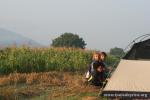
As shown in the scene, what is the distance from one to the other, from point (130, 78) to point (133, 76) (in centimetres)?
9

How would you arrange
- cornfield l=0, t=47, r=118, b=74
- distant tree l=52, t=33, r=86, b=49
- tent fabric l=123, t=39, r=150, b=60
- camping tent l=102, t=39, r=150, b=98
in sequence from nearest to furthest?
camping tent l=102, t=39, r=150, b=98
tent fabric l=123, t=39, r=150, b=60
cornfield l=0, t=47, r=118, b=74
distant tree l=52, t=33, r=86, b=49

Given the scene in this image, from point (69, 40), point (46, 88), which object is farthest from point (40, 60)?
point (69, 40)

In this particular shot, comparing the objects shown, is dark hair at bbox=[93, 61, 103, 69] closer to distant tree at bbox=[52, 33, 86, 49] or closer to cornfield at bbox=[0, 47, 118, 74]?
cornfield at bbox=[0, 47, 118, 74]

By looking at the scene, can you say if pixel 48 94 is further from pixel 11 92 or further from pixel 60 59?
pixel 60 59

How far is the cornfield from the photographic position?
18.1 m

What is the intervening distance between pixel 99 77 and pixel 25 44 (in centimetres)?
863

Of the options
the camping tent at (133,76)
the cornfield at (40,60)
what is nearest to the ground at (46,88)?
the camping tent at (133,76)

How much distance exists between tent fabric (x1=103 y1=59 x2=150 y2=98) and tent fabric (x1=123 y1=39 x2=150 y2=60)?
0.13 meters

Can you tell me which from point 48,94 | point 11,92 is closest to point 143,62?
point 48,94

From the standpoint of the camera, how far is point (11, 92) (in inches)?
442

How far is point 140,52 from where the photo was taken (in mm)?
11578

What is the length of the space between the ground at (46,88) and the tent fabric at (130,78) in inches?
20.3

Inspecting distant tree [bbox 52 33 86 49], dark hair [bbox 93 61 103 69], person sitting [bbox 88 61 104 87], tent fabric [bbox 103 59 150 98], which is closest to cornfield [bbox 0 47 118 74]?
person sitting [bbox 88 61 104 87]

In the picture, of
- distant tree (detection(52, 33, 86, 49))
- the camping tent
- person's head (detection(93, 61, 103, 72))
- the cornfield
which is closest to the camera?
the camping tent
